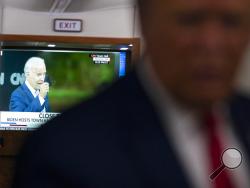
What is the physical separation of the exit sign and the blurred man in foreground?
3.28 metres

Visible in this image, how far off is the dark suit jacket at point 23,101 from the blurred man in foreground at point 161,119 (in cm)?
322

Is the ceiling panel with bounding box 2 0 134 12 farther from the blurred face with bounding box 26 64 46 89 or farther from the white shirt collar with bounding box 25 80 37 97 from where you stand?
the white shirt collar with bounding box 25 80 37 97

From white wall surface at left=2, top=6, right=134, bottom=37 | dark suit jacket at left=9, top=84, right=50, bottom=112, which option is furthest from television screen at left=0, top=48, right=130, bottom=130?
white wall surface at left=2, top=6, right=134, bottom=37

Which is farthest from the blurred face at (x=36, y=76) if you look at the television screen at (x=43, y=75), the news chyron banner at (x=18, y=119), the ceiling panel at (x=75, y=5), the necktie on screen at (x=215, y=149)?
the necktie on screen at (x=215, y=149)

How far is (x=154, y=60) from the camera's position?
1.63 feet

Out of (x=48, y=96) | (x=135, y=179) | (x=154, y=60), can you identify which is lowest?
(x=48, y=96)

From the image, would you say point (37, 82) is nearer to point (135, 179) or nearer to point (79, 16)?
point (79, 16)

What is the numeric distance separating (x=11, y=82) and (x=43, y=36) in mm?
391

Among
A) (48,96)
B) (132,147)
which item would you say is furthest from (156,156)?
(48,96)

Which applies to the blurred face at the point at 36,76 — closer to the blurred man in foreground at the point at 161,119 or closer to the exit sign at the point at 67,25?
the exit sign at the point at 67,25

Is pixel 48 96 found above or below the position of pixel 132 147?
below

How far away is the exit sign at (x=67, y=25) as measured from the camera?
3.77m

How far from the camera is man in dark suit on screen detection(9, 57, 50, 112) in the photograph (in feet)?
12.2

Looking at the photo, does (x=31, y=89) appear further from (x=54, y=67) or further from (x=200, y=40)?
(x=200, y=40)
